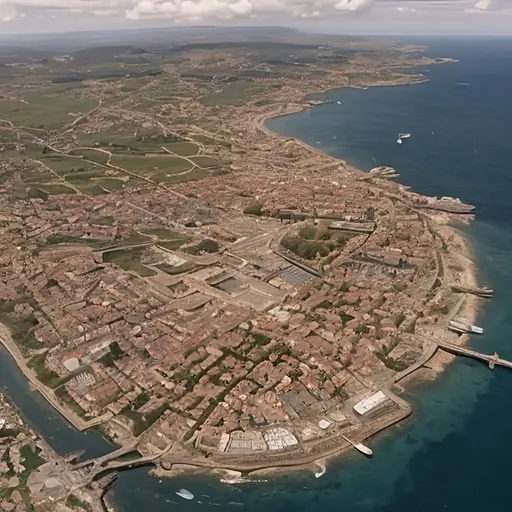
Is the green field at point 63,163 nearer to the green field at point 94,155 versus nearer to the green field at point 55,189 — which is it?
the green field at point 94,155

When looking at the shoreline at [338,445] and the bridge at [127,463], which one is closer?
the bridge at [127,463]

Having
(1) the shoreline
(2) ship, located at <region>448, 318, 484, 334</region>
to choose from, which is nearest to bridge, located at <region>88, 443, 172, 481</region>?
(1) the shoreline

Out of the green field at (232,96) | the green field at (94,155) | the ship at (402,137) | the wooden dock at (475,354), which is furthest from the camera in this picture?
the green field at (232,96)

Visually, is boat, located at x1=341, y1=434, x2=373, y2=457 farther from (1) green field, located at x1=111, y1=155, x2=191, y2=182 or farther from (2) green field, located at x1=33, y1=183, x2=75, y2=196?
(2) green field, located at x1=33, y1=183, x2=75, y2=196

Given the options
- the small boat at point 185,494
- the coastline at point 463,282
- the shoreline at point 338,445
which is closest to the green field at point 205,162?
the coastline at point 463,282

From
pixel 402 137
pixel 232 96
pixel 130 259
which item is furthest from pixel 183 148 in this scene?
pixel 232 96

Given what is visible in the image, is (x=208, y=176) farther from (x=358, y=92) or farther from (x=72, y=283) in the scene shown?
(x=358, y=92)
